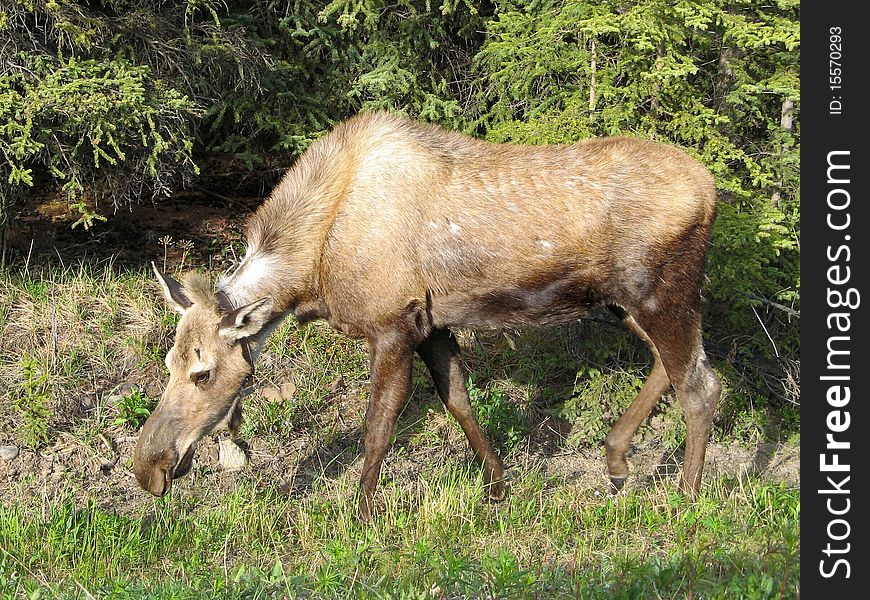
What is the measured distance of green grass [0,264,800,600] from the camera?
4.84m

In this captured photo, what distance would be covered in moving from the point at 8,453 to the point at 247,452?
174 cm

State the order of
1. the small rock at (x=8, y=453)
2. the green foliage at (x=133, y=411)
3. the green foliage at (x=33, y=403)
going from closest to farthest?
the small rock at (x=8, y=453) → the green foliage at (x=33, y=403) → the green foliage at (x=133, y=411)

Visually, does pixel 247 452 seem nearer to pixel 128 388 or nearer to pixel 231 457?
pixel 231 457

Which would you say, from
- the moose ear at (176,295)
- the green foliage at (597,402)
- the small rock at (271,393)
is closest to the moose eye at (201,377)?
the moose ear at (176,295)

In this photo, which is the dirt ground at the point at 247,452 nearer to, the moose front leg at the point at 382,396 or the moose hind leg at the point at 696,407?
the moose hind leg at the point at 696,407

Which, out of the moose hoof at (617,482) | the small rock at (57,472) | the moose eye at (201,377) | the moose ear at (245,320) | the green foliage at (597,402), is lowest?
the green foliage at (597,402)

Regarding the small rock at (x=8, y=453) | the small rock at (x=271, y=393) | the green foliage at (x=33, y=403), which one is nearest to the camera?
the small rock at (x=8, y=453)

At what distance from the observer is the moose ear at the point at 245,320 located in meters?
5.84

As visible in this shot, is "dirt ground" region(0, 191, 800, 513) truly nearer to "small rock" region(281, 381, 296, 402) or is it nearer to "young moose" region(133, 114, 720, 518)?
"small rock" region(281, 381, 296, 402)

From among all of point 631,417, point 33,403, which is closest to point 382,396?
point 631,417

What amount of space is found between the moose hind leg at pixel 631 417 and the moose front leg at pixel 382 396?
1638 mm

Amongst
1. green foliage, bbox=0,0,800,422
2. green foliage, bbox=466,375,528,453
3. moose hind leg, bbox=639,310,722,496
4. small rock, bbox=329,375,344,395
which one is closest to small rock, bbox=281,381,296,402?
small rock, bbox=329,375,344,395
